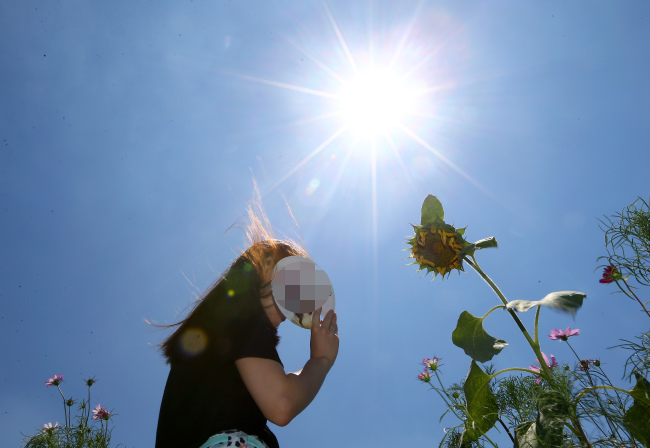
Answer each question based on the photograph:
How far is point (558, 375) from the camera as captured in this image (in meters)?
1.67

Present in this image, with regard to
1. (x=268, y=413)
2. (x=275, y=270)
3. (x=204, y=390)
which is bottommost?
(x=268, y=413)

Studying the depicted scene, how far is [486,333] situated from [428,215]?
600mm

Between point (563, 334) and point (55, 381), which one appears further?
point (55, 381)

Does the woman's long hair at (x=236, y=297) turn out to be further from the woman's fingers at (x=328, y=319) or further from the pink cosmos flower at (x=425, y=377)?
the pink cosmos flower at (x=425, y=377)

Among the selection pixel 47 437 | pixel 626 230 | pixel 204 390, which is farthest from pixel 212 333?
pixel 47 437

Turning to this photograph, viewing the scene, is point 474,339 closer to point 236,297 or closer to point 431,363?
point 236,297

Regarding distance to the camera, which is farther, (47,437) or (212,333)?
A: (47,437)

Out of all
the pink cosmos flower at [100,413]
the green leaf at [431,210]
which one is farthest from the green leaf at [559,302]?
the pink cosmos flower at [100,413]

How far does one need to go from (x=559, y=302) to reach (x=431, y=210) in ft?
2.37

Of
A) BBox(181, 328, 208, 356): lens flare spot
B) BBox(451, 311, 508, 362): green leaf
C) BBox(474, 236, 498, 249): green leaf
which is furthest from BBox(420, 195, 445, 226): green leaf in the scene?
BBox(181, 328, 208, 356): lens flare spot

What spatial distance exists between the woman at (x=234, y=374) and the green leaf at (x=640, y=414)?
1066 millimetres

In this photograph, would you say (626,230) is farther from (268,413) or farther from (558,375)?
(268,413)

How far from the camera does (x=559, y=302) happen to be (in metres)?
1.42

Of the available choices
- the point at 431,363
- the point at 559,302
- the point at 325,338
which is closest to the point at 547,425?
the point at 559,302
